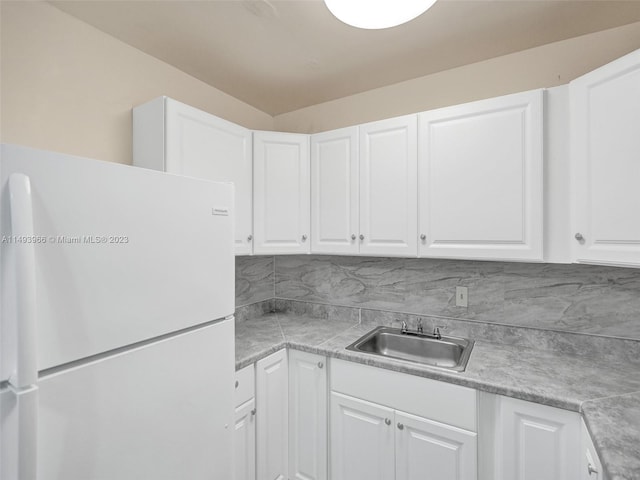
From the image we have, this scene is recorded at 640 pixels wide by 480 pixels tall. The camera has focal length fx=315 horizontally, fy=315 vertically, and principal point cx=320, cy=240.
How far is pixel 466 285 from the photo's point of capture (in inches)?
73.7

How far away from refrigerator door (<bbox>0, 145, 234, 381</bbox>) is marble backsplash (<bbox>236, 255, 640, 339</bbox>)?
3.96ft

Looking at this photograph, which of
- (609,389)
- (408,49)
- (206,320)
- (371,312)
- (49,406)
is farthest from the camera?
(371,312)

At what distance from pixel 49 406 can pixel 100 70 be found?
4.86 ft

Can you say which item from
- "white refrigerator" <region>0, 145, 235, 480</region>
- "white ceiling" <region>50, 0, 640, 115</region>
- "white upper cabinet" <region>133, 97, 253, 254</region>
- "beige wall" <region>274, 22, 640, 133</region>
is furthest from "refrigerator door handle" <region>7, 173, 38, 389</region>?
"beige wall" <region>274, 22, 640, 133</region>

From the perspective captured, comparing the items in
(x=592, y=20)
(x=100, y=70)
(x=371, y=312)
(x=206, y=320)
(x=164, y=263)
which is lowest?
(x=371, y=312)

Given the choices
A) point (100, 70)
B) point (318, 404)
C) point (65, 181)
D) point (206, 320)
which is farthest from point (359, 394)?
point (100, 70)

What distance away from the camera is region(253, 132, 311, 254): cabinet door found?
6.48 feet

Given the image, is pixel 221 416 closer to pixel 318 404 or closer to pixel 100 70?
pixel 318 404

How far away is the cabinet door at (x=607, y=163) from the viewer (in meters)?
1.17

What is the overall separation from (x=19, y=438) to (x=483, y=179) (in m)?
1.82

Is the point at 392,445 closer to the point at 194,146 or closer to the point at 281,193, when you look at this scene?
the point at 281,193

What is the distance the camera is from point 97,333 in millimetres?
804

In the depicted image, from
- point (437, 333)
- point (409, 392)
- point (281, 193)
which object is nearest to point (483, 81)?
point (281, 193)

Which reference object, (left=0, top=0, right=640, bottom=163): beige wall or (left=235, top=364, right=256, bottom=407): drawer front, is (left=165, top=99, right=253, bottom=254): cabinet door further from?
(left=235, top=364, right=256, bottom=407): drawer front
